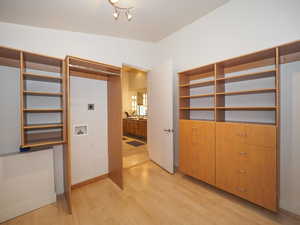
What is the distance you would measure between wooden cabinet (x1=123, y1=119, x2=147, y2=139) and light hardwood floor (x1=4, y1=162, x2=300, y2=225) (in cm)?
319

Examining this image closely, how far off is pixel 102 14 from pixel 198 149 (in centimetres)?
270

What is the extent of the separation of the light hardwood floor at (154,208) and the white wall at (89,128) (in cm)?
30

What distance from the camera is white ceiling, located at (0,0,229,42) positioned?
1677mm

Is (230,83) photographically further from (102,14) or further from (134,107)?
(134,107)

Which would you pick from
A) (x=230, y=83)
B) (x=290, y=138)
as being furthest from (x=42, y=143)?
(x=290, y=138)

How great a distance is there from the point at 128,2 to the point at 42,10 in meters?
1.15

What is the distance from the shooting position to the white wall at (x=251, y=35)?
1.65 m

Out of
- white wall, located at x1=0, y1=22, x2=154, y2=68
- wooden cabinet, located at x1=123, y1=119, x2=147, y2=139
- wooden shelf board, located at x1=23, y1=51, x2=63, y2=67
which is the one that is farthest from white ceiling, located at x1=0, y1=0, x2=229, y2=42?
wooden cabinet, located at x1=123, y1=119, x2=147, y2=139

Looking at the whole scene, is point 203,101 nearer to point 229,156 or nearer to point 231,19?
point 229,156

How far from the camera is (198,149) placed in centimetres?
230

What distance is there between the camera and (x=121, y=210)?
180 cm

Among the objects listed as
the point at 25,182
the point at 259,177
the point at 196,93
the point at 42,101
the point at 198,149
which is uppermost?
the point at 196,93

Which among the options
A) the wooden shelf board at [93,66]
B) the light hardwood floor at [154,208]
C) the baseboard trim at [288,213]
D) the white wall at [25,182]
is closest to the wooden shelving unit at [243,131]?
the light hardwood floor at [154,208]

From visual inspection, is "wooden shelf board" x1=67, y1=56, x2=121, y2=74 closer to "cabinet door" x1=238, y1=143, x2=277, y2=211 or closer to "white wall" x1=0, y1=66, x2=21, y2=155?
"white wall" x1=0, y1=66, x2=21, y2=155
